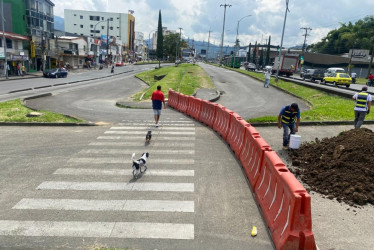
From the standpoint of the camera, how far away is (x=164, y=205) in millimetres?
6008

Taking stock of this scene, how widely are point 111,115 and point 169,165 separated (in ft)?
28.7

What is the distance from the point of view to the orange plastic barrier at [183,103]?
678 inches

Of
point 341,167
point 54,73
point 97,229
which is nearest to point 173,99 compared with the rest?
point 341,167

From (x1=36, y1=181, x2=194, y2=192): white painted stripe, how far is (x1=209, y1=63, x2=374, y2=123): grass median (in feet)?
25.8

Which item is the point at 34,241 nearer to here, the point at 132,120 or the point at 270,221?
the point at 270,221

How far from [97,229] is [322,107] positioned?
16.8m

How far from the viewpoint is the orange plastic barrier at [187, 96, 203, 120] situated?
15.2m

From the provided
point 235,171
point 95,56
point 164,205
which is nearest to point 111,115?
point 235,171

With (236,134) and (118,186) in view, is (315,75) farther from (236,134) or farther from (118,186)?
(118,186)

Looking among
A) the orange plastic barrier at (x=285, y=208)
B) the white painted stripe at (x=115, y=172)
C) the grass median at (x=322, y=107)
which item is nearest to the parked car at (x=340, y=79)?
the grass median at (x=322, y=107)

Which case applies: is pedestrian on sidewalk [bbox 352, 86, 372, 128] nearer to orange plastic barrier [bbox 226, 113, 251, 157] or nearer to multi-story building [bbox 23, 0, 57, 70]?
orange plastic barrier [bbox 226, 113, 251, 157]

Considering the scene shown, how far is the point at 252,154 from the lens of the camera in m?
7.59

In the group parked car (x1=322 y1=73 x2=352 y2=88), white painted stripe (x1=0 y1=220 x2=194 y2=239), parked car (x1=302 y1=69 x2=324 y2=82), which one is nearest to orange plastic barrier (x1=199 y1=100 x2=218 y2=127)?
white painted stripe (x1=0 y1=220 x2=194 y2=239)

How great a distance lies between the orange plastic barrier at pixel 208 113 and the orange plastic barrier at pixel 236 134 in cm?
255
